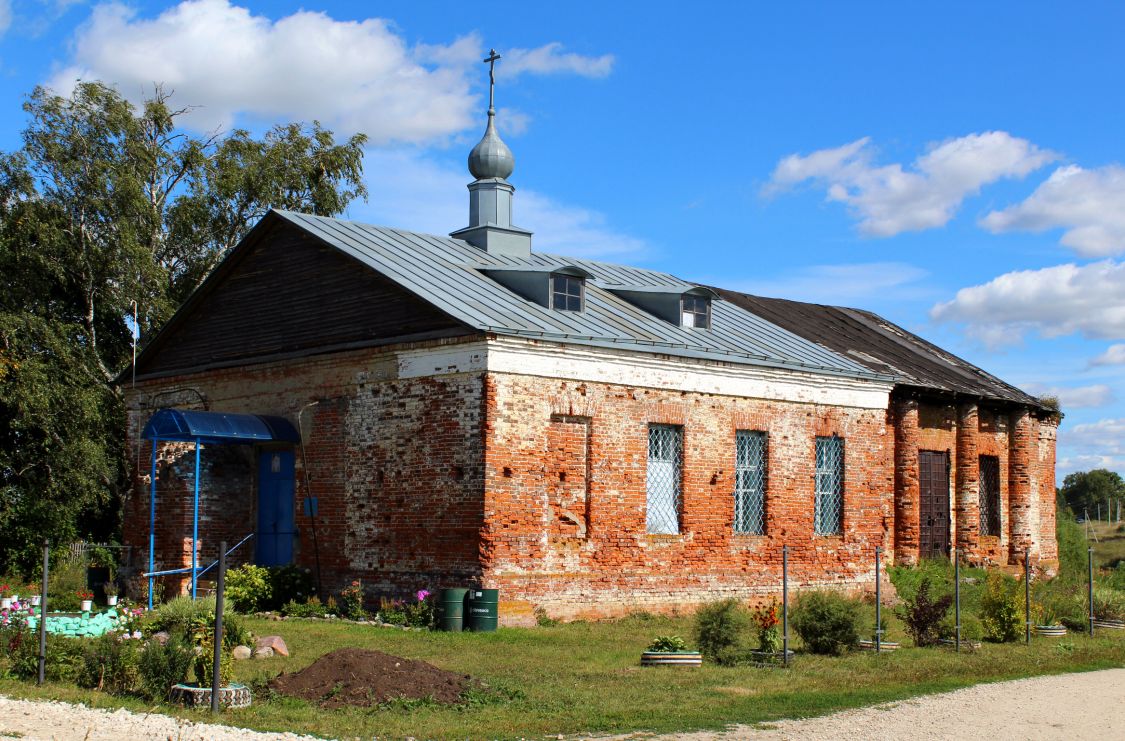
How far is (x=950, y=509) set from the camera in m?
28.2

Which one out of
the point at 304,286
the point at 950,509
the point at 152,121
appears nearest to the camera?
the point at 304,286

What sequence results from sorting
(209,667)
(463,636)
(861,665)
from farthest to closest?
(463,636)
(861,665)
(209,667)

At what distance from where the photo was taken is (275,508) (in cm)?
2180

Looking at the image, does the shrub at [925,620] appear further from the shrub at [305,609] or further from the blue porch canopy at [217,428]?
the blue porch canopy at [217,428]

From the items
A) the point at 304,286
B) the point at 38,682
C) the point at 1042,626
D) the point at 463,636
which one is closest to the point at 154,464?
the point at 304,286

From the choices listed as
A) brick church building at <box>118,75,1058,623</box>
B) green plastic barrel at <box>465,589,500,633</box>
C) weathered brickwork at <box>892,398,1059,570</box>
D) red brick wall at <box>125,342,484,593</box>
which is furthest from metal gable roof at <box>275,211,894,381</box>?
green plastic barrel at <box>465,589,500,633</box>

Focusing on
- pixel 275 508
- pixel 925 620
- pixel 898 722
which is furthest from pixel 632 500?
pixel 898 722

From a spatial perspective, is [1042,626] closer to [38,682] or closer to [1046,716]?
[1046,716]

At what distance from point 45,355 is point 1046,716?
24.3 m

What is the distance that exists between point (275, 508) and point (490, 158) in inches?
302

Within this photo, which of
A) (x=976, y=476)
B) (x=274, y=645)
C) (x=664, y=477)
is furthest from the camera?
(x=976, y=476)

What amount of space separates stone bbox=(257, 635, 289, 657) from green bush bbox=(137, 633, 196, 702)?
311 cm

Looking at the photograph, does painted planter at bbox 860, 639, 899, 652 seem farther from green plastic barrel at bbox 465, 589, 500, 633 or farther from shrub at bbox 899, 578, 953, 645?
green plastic barrel at bbox 465, 589, 500, 633

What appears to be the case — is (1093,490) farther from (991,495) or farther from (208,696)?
(208,696)
